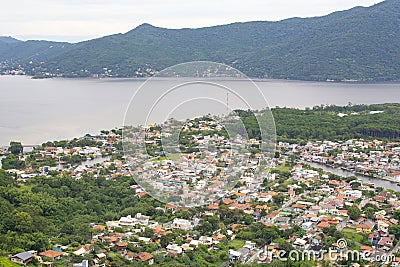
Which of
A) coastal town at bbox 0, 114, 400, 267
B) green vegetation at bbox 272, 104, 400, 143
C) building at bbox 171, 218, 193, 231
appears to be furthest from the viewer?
green vegetation at bbox 272, 104, 400, 143

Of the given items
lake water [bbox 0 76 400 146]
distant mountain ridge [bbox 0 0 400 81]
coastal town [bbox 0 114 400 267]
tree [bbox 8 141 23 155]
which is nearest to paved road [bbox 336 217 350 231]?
coastal town [bbox 0 114 400 267]

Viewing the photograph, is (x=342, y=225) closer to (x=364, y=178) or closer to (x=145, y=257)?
(x=145, y=257)

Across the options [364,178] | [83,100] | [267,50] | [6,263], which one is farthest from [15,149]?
[267,50]

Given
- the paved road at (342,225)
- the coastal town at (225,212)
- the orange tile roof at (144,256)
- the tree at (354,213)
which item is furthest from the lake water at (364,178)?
the orange tile roof at (144,256)

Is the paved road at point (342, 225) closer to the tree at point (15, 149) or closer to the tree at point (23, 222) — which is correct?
the tree at point (23, 222)

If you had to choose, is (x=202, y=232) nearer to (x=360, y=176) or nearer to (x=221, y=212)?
(x=221, y=212)

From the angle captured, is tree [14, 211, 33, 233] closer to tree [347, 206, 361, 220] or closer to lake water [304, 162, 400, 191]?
tree [347, 206, 361, 220]
